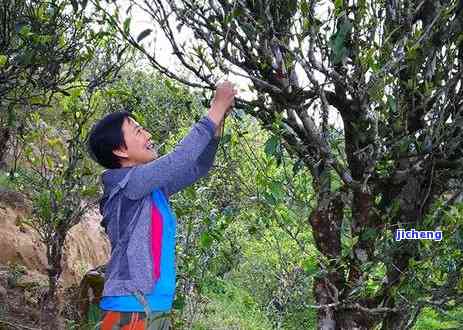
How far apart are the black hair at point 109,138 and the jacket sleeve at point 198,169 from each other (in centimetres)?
31

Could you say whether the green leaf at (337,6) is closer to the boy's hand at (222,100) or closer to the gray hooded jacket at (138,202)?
the boy's hand at (222,100)

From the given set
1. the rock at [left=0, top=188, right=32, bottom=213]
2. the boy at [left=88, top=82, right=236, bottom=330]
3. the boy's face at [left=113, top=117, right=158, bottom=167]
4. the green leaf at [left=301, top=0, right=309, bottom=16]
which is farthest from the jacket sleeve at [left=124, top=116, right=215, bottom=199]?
the rock at [left=0, top=188, right=32, bottom=213]

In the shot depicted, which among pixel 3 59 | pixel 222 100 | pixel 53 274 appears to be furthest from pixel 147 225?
pixel 53 274

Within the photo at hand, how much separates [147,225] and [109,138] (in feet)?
1.50

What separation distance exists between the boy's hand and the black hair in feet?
1.69

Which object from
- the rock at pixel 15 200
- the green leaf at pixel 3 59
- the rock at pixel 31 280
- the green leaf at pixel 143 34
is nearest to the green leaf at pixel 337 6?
the green leaf at pixel 143 34

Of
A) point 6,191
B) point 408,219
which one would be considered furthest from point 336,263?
point 6,191

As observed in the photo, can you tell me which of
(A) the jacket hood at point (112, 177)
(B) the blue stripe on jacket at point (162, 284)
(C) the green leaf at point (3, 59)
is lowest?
(B) the blue stripe on jacket at point (162, 284)

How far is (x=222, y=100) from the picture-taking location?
2.19m

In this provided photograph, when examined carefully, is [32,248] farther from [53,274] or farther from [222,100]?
[222,100]

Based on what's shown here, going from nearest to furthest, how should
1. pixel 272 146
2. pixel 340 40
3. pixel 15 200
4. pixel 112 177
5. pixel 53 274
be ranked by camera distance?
pixel 340 40, pixel 272 146, pixel 112 177, pixel 53 274, pixel 15 200

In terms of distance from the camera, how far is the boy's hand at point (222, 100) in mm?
2178

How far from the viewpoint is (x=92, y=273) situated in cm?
595

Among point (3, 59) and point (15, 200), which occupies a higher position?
point (15, 200)
